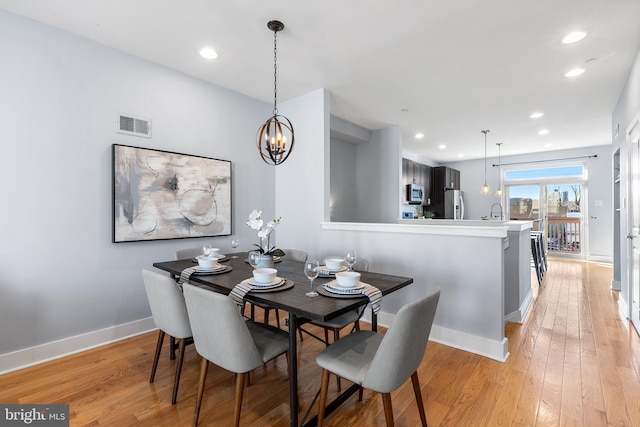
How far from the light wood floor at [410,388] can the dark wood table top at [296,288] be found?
74 cm

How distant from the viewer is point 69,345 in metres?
2.63

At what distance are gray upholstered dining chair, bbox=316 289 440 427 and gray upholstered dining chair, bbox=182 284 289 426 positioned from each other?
0.39 meters

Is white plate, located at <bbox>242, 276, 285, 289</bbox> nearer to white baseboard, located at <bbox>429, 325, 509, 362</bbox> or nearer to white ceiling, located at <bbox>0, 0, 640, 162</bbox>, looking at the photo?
white baseboard, located at <bbox>429, 325, 509, 362</bbox>

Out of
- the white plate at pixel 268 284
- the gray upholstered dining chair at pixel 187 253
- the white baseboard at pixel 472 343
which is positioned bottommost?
the white baseboard at pixel 472 343

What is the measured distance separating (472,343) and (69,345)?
3485 millimetres

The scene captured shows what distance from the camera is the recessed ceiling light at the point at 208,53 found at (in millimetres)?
2881

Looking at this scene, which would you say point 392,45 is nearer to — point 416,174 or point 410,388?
point 410,388

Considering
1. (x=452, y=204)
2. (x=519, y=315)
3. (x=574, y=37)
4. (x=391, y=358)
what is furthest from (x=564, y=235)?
(x=391, y=358)

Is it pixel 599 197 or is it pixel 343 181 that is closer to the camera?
pixel 343 181

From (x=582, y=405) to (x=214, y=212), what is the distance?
11.7 ft

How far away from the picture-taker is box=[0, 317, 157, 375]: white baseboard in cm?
236

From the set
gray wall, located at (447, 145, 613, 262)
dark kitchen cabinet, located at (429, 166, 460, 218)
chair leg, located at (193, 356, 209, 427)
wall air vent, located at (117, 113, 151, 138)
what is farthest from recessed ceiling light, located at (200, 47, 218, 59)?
gray wall, located at (447, 145, 613, 262)

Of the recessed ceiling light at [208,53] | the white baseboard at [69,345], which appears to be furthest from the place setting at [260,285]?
the recessed ceiling light at [208,53]

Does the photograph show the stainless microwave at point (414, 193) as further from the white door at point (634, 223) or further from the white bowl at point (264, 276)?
the white bowl at point (264, 276)
